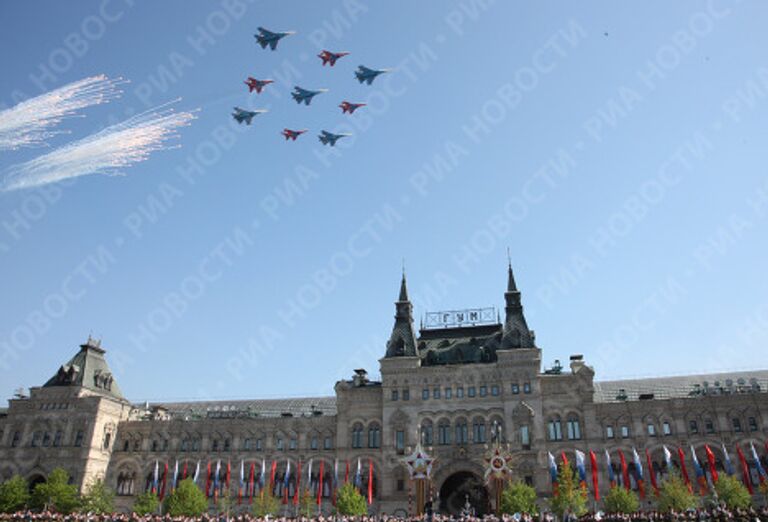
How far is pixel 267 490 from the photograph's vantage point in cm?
6200

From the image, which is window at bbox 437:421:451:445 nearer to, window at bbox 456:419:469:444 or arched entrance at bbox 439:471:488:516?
window at bbox 456:419:469:444

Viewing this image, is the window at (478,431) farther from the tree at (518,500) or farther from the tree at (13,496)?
the tree at (13,496)

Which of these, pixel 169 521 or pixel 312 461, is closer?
pixel 169 521

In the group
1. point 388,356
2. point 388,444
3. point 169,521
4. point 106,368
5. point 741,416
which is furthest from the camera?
point 106,368

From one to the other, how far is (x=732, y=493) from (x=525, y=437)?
18.5 meters

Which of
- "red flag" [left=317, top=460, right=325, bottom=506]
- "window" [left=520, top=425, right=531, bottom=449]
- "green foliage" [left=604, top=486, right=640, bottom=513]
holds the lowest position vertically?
"green foliage" [left=604, top=486, right=640, bottom=513]

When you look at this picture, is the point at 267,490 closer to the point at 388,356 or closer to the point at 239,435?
the point at 239,435

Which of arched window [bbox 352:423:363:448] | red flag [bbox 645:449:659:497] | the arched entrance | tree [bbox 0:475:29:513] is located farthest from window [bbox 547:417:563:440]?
tree [bbox 0:475:29:513]

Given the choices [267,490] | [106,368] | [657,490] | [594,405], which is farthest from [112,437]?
[657,490]

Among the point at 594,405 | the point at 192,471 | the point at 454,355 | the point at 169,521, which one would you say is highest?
the point at 454,355

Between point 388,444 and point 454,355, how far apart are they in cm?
1227

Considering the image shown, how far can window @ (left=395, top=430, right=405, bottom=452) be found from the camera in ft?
212

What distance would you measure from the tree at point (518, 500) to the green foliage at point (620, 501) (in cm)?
616

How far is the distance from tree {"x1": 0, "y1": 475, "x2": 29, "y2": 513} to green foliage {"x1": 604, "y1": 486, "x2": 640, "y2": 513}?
2298 inches
